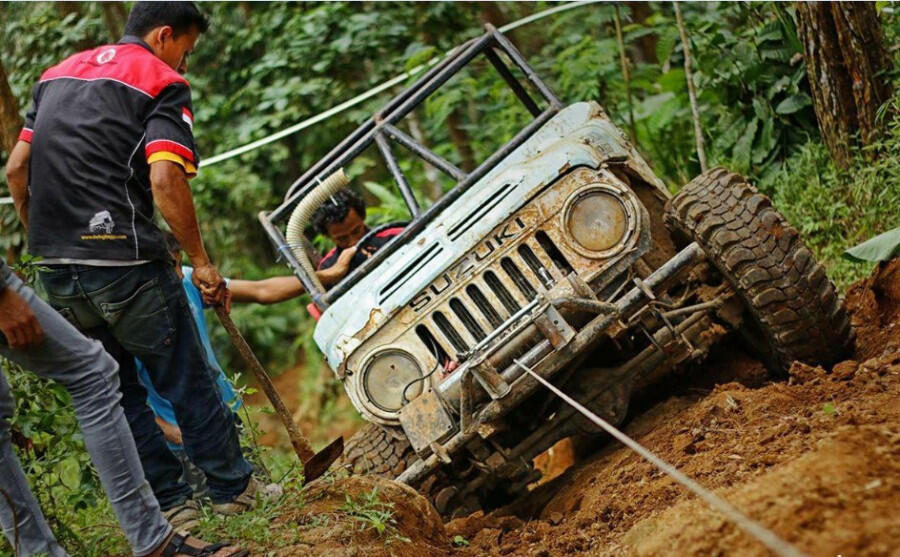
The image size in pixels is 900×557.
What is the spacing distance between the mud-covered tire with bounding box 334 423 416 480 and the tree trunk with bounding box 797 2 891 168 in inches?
134

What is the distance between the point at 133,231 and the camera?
12.7 feet

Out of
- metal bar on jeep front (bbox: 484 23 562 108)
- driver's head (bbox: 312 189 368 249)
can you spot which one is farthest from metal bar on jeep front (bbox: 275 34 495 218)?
driver's head (bbox: 312 189 368 249)

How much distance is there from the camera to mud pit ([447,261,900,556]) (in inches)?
91.4

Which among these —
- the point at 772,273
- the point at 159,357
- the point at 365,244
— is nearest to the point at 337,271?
the point at 365,244

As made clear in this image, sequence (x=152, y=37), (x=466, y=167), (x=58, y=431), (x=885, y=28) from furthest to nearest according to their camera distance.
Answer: (x=466, y=167), (x=885, y=28), (x=152, y=37), (x=58, y=431)

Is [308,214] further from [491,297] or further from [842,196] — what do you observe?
[842,196]

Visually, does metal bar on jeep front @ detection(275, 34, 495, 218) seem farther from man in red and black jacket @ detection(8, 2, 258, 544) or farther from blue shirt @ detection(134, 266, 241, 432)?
man in red and black jacket @ detection(8, 2, 258, 544)

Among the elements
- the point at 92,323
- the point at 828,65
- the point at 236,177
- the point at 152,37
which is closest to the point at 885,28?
the point at 828,65

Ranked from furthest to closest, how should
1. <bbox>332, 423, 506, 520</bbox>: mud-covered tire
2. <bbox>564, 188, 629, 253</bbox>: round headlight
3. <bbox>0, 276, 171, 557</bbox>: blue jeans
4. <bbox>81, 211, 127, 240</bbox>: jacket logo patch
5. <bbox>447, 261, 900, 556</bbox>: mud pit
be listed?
1. <bbox>332, 423, 506, 520</bbox>: mud-covered tire
2. <bbox>564, 188, 629, 253</bbox>: round headlight
3. <bbox>81, 211, 127, 240</bbox>: jacket logo patch
4. <bbox>0, 276, 171, 557</bbox>: blue jeans
5. <bbox>447, 261, 900, 556</bbox>: mud pit

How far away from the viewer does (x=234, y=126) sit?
11.3 metres

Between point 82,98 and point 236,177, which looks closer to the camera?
point 82,98

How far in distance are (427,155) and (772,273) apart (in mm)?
2061

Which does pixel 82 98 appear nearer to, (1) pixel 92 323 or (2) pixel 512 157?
(1) pixel 92 323

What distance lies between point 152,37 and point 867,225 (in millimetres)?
A: 4223
